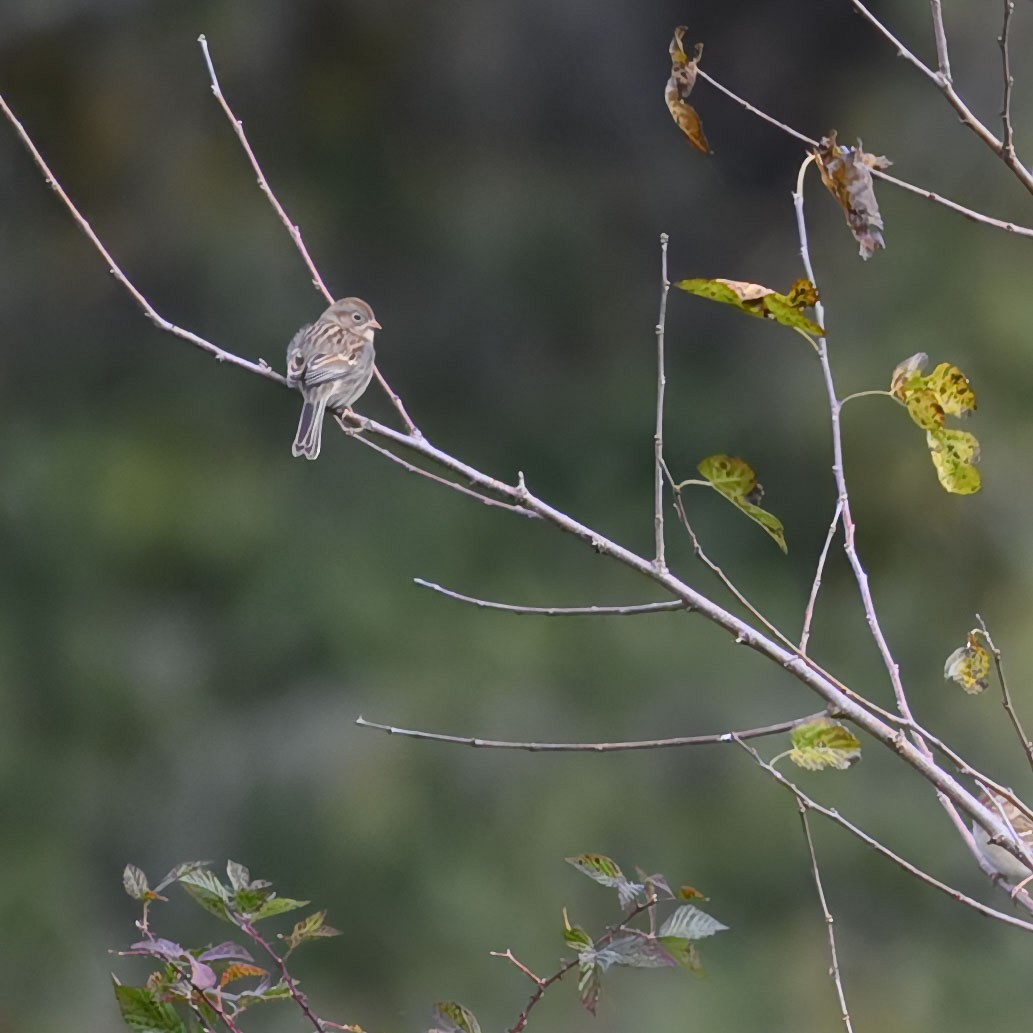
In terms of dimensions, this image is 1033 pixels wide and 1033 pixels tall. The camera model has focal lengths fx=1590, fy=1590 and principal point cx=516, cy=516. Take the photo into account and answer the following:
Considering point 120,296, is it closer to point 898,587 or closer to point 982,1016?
point 898,587

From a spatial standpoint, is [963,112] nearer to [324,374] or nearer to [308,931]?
[308,931]

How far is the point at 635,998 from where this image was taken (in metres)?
6.12

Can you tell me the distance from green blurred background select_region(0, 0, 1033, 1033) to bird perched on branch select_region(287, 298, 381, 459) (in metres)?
3.28

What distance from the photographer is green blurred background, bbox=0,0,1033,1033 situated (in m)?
6.43

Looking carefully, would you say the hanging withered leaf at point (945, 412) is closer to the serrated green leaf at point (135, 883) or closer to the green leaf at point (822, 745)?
the green leaf at point (822, 745)

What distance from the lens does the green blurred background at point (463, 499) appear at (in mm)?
6430

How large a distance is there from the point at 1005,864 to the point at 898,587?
3534mm

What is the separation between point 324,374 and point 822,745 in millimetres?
1793

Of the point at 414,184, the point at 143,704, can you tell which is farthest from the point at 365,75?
the point at 143,704

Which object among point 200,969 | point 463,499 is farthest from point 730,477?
point 463,499

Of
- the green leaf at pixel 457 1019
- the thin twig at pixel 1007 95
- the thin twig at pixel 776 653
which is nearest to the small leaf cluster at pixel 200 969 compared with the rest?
the green leaf at pixel 457 1019

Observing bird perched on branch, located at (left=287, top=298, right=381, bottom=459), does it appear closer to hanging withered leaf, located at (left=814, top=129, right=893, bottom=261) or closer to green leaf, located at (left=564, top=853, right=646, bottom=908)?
hanging withered leaf, located at (left=814, top=129, right=893, bottom=261)

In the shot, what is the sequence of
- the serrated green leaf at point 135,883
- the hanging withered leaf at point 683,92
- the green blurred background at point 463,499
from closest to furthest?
1. the serrated green leaf at point 135,883
2. the hanging withered leaf at point 683,92
3. the green blurred background at point 463,499

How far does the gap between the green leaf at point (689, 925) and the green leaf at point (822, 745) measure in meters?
0.17
